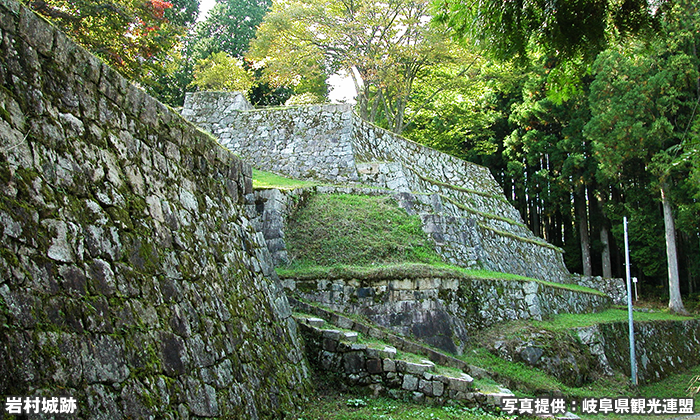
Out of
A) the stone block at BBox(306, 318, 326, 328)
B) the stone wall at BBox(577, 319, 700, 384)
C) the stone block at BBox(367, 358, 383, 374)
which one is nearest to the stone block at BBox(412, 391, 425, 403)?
the stone block at BBox(367, 358, 383, 374)

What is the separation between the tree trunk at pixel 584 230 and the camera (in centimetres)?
2464

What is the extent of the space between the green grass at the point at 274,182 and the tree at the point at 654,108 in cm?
1236

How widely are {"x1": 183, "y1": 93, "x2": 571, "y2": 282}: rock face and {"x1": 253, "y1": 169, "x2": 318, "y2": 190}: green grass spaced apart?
0.72 metres

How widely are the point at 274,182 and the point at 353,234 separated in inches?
140

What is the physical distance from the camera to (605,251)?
2484 cm

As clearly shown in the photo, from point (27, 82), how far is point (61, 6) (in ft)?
24.9

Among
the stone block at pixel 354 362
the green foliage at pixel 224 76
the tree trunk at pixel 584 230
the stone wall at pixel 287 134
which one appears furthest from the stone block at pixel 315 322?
the tree trunk at pixel 584 230

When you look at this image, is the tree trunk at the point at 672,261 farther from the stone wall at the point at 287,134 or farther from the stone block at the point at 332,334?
the stone block at the point at 332,334

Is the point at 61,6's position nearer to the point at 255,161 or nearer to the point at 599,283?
the point at 255,161

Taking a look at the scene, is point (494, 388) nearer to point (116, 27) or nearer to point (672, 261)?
point (116, 27)

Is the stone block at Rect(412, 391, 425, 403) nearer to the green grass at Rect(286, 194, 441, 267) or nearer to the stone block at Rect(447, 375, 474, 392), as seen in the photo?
the stone block at Rect(447, 375, 474, 392)

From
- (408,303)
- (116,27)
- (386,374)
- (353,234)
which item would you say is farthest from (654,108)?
(116,27)

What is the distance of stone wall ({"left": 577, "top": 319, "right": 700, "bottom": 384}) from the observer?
12.7 meters

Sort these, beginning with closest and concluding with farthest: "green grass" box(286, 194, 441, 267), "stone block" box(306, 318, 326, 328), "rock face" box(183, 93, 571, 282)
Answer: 1. "stone block" box(306, 318, 326, 328)
2. "green grass" box(286, 194, 441, 267)
3. "rock face" box(183, 93, 571, 282)
